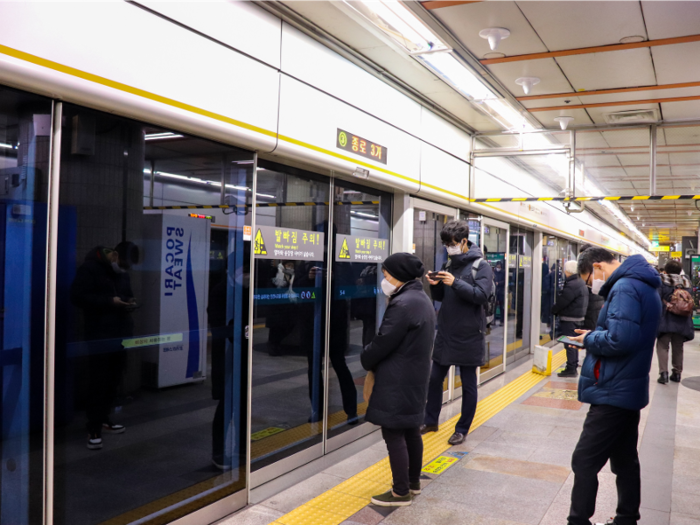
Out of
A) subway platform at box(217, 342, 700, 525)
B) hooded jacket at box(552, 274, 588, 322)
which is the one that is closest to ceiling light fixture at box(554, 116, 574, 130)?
hooded jacket at box(552, 274, 588, 322)

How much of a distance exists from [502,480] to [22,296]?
298 cm

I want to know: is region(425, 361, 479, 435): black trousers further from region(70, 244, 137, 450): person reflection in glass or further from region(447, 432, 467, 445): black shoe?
region(70, 244, 137, 450): person reflection in glass

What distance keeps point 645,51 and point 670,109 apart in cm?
169

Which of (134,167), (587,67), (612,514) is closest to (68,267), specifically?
(134,167)

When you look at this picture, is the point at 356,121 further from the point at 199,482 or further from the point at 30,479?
the point at 30,479

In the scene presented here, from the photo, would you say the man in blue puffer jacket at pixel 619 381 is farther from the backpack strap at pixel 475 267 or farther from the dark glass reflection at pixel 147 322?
the dark glass reflection at pixel 147 322

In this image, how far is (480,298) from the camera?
174 inches

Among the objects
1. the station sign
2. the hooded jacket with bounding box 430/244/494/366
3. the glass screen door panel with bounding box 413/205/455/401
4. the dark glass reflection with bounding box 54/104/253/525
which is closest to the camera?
the dark glass reflection with bounding box 54/104/253/525

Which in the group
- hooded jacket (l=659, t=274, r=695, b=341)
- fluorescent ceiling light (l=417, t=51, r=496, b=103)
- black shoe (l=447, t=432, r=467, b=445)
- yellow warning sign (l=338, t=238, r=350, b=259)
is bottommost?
black shoe (l=447, t=432, r=467, b=445)

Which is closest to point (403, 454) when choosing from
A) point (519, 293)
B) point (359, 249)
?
point (359, 249)

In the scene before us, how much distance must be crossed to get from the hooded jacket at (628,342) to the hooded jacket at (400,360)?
86cm

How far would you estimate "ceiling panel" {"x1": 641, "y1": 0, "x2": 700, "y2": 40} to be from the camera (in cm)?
330

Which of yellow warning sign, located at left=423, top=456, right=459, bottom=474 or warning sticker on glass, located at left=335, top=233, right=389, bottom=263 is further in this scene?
warning sticker on glass, located at left=335, top=233, right=389, bottom=263

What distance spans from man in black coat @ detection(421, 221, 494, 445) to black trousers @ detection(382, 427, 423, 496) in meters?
1.19
